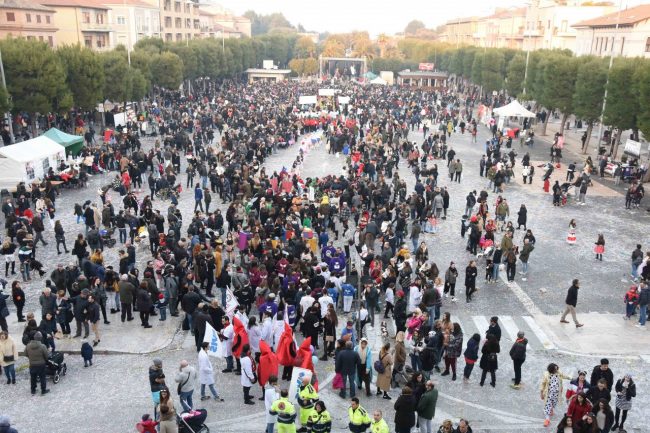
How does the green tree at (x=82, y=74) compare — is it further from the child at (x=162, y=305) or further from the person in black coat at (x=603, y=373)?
the person in black coat at (x=603, y=373)

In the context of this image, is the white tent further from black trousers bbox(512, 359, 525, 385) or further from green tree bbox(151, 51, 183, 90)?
green tree bbox(151, 51, 183, 90)

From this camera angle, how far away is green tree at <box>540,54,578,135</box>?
4106 cm

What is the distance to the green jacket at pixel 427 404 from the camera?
31.5 feet

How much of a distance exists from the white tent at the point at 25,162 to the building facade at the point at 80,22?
3974 centimetres

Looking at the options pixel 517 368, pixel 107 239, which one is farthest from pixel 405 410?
pixel 107 239

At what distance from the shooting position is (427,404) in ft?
31.7

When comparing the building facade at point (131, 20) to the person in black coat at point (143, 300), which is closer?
the person in black coat at point (143, 300)

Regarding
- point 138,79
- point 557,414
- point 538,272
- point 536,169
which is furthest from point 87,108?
point 557,414

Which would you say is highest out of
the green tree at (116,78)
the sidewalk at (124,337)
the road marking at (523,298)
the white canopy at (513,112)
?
the green tree at (116,78)

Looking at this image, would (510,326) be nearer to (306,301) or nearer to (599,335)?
(599,335)

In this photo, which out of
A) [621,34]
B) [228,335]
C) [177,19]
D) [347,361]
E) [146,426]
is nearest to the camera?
[146,426]

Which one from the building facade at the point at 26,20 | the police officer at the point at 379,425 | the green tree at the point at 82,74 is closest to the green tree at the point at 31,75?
the green tree at the point at 82,74

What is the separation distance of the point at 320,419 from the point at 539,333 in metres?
7.62

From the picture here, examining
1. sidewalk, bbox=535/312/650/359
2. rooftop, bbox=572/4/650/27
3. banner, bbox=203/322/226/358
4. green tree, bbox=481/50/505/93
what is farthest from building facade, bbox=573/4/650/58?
banner, bbox=203/322/226/358
